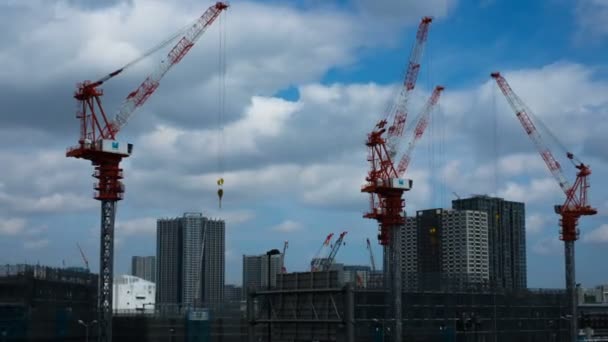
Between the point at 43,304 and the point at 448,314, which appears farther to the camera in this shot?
the point at 448,314

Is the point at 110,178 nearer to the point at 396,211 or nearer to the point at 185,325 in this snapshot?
the point at 185,325

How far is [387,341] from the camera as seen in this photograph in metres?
144

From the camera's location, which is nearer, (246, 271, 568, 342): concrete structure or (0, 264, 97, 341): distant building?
(246, 271, 568, 342): concrete structure

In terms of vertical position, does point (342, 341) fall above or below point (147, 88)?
below

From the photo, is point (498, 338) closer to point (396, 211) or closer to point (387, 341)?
point (387, 341)

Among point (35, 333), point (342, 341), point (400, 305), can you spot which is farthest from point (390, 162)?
point (342, 341)

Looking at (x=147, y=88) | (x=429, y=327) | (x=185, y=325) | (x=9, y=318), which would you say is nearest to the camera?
(x=9, y=318)

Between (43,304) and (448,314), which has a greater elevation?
(43,304)

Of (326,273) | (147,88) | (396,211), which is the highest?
(147,88)

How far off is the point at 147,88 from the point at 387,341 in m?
63.3

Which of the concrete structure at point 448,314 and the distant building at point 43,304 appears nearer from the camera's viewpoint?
the concrete structure at point 448,314

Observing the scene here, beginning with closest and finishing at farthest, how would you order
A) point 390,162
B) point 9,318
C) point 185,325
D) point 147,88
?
point 9,318
point 147,88
point 185,325
point 390,162

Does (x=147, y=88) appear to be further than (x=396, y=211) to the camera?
No

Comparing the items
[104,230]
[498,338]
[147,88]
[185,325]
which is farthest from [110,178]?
[498,338]
